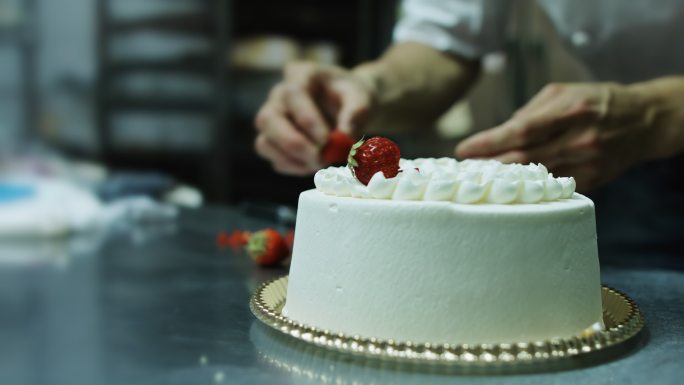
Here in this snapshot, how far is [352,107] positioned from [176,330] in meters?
0.78

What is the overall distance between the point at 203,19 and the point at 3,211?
2128 millimetres

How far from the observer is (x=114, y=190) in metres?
1.89

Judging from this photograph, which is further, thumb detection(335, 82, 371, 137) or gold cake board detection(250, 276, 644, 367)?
thumb detection(335, 82, 371, 137)

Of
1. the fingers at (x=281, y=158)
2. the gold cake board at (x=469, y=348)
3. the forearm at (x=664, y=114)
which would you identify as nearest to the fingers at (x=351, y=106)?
the fingers at (x=281, y=158)

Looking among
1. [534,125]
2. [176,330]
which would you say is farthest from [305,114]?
[176,330]

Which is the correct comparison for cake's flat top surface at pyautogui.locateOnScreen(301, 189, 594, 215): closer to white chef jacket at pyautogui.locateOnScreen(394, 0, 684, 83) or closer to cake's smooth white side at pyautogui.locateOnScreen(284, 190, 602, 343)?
cake's smooth white side at pyautogui.locateOnScreen(284, 190, 602, 343)

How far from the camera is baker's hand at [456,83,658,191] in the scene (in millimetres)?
1231

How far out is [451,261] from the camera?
2.32 feet

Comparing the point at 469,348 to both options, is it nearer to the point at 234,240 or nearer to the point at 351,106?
the point at 234,240

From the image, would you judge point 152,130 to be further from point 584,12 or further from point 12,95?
point 584,12

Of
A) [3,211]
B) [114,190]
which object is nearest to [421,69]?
[114,190]

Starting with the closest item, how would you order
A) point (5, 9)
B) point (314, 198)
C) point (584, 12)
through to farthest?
point (314, 198) < point (584, 12) < point (5, 9)

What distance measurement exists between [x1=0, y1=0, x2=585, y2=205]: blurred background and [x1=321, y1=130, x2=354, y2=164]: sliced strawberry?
187 cm

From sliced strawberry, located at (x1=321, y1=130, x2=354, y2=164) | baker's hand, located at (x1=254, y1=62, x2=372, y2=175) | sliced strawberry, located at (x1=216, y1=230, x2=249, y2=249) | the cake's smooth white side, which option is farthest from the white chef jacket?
the cake's smooth white side
